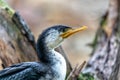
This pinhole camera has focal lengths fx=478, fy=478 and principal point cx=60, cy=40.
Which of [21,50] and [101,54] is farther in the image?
[101,54]

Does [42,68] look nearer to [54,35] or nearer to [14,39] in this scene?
[54,35]

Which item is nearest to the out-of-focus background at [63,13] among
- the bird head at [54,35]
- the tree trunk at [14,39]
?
the tree trunk at [14,39]

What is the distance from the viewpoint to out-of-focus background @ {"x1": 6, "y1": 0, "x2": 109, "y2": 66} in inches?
377

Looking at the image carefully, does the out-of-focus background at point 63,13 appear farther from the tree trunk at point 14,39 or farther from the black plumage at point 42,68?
the black plumage at point 42,68

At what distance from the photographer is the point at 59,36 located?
8.87 feet

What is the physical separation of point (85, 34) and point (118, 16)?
17.1 ft

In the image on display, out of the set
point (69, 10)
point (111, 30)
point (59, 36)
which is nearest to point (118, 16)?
point (111, 30)

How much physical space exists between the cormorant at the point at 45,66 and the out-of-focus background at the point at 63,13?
665cm

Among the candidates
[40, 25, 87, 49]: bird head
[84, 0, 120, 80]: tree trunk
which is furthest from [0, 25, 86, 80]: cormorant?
[84, 0, 120, 80]: tree trunk

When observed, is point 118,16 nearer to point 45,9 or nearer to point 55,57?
point 55,57

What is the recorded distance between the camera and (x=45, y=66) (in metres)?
2.63

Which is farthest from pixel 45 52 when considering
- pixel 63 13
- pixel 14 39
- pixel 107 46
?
pixel 63 13

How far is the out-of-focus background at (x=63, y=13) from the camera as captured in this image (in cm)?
958

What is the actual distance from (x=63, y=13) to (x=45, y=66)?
7.55 m
